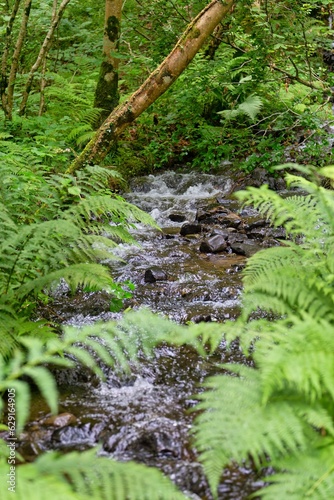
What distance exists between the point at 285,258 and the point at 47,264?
1.82m

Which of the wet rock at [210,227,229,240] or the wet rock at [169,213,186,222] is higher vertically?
the wet rock at [210,227,229,240]

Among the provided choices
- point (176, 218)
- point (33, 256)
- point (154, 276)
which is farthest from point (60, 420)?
point (176, 218)

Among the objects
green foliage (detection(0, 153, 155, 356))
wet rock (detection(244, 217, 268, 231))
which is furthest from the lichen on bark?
green foliage (detection(0, 153, 155, 356))

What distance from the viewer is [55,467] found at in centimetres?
162

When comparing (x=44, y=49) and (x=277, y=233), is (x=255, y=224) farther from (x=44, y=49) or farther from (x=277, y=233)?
(x=44, y=49)

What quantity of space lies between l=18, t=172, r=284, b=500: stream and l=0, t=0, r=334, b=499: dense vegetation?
0.70 ft

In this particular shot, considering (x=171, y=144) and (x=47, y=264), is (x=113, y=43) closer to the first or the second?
(x=171, y=144)

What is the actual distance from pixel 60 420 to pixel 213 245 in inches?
158

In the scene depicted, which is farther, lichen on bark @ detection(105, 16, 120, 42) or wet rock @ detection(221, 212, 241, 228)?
lichen on bark @ detection(105, 16, 120, 42)

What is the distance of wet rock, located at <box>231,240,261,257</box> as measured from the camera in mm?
6676

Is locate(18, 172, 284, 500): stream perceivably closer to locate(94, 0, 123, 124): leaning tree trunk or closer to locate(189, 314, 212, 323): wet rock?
locate(189, 314, 212, 323): wet rock

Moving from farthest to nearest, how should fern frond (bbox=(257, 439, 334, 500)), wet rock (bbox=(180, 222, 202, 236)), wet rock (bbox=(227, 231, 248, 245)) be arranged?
wet rock (bbox=(180, 222, 202, 236)), wet rock (bbox=(227, 231, 248, 245)), fern frond (bbox=(257, 439, 334, 500))

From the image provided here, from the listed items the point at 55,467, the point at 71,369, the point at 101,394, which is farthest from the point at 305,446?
the point at 71,369

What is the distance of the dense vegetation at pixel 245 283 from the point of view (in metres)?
1.79
